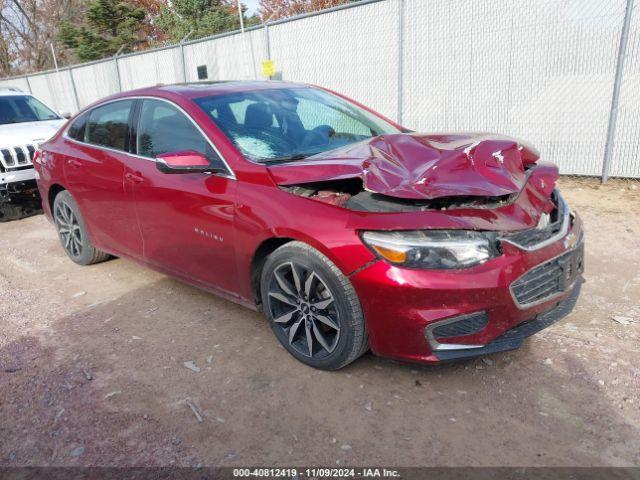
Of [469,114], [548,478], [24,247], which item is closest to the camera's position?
[548,478]

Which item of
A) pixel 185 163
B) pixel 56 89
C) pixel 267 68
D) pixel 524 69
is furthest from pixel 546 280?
pixel 56 89

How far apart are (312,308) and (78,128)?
→ 10.7 ft

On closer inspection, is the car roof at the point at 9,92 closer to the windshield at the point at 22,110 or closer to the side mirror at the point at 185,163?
the windshield at the point at 22,110

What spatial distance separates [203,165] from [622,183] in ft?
19.5

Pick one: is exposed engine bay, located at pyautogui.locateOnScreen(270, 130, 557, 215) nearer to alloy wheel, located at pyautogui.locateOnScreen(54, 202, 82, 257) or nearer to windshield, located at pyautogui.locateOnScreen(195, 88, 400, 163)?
windshield, located at pyautogui.locateOnScreen(195, 88, 400, 163)

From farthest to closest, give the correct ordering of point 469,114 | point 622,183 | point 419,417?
1. point 469,114
2. point 622,183
3. point 419,417

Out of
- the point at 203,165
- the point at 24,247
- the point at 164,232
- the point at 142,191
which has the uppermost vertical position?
the point at 203,165

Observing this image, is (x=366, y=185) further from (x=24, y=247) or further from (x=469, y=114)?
(x=469, y=114)

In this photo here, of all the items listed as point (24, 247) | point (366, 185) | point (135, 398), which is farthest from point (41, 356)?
point (24, 247)

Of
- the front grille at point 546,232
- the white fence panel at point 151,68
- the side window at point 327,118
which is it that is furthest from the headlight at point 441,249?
the white fence panel at point 151,68

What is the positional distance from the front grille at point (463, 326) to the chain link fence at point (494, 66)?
5.51 metres

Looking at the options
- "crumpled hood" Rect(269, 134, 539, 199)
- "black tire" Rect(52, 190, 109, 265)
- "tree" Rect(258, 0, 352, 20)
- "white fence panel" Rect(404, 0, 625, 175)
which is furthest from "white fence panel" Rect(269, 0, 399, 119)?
"tree" Rect(258, 0, 352, 20)

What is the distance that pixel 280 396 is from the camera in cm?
290

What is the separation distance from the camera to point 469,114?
7.98 meters
